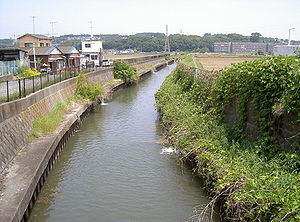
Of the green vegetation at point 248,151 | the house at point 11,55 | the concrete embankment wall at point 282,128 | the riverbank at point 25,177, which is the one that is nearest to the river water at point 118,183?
the riverbank at point 25,177

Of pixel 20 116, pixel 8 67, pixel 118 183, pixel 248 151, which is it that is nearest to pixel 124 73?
pixel 8 67

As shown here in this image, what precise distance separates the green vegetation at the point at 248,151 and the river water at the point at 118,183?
3.26ft

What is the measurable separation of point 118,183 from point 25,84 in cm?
705

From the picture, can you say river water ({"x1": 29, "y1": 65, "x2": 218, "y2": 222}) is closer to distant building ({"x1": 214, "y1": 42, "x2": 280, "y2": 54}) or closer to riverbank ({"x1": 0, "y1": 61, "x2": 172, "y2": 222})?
riverbank ({"x1": 0, "y1": 61, "x2": 172, "y2": 222})

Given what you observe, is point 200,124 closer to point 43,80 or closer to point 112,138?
point 112,138

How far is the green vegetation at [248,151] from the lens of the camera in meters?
6.27

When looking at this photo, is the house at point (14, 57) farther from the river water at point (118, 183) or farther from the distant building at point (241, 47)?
the distant building at point (241, 47)

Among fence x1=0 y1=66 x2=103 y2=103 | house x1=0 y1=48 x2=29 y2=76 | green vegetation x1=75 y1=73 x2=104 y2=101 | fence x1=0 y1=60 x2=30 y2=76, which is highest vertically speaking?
house x1=0 y1=48 x2=29 y2=76

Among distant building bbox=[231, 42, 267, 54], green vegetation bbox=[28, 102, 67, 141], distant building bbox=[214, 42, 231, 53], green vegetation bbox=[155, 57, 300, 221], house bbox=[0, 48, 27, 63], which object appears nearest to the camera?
green vegetation bbox=[155, 57, 300, 221]

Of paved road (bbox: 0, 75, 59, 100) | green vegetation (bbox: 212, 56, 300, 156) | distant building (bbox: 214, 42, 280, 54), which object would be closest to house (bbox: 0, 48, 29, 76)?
paved road (bbox: 0, 75, 59, 100)

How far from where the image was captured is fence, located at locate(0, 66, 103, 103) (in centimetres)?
1224

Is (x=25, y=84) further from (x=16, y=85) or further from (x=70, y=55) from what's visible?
(x=70, y=55)

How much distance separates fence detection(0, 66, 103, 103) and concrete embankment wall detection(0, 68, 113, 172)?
34cm

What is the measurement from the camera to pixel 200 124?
11.3 meters
